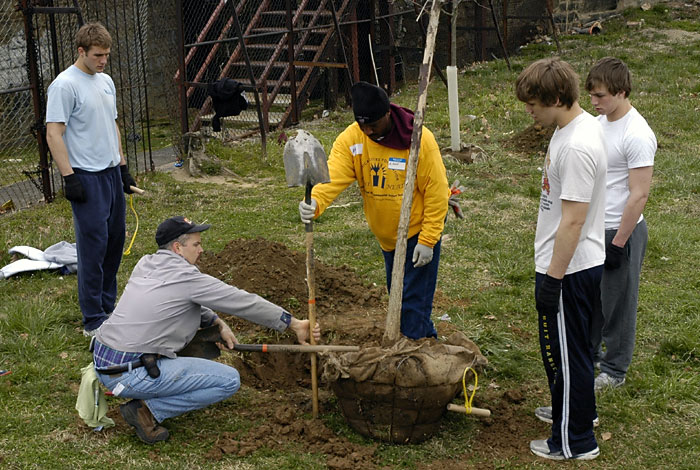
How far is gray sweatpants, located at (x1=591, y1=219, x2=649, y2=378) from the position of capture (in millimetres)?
4492

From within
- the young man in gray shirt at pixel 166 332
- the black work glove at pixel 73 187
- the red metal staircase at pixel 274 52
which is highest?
the red metal staircase at pixel 274 52

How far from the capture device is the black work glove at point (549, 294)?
3613 millimetres

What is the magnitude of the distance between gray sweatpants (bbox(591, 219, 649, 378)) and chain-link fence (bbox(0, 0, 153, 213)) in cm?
589

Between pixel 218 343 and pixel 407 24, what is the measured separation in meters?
12.0

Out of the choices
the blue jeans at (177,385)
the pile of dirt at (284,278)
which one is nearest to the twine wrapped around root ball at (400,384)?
the blue jeans at (177,385)

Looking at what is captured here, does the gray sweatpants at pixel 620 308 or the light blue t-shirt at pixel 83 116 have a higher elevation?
the light blue t-shirt at pixel 83 116

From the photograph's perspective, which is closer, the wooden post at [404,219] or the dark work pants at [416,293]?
the wooden post at [404,219]

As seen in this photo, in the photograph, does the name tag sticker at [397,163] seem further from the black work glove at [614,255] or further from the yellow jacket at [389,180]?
the black work glove at [614,255]

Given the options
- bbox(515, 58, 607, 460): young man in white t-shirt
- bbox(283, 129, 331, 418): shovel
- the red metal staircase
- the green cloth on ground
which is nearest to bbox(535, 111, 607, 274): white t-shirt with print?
bbox(515, 58, 607, 460): young man in white t-shirt

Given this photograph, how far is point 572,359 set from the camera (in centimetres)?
379

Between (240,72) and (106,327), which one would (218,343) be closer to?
(106,327)

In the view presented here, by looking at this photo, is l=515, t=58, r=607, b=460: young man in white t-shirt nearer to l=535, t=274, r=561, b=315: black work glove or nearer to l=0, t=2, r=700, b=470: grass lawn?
l=535, t=274, r=561, b=315: black work glove

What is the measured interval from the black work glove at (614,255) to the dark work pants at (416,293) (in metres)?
0.94

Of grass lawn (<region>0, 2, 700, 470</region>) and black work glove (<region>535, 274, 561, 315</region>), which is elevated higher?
black work glove (<region>535, 274, 561, 315</region>)
